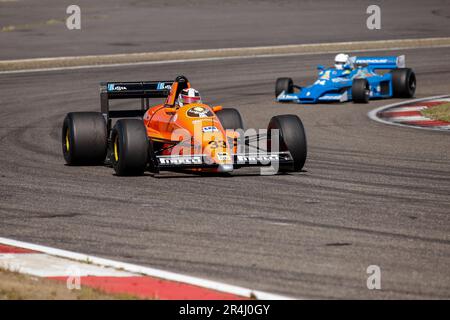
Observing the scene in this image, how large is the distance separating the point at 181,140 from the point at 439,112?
27.6 feet

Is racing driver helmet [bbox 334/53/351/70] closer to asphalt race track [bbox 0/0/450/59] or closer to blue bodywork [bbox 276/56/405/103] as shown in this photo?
blue bodywork [bbox 276/56/405/103]

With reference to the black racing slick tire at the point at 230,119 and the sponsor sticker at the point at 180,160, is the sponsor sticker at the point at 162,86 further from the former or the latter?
the sponsor sticker at the point at 180,160

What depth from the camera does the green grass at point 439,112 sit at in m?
19.8

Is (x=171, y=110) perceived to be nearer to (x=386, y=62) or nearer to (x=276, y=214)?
(x=276, y=214)

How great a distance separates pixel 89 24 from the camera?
166 feet

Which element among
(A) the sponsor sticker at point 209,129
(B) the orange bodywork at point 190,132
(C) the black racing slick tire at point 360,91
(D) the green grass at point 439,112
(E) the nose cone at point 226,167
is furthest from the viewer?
(C) the black racing slick tire at point 360,91

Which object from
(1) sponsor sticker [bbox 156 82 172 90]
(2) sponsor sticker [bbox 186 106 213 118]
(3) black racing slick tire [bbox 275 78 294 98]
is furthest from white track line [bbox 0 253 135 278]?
(3) black racing slick tire [bbox 275 78 294 98]

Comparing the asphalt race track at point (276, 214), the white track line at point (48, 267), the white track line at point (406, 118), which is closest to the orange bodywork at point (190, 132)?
the asphalt race track at point (276, 214)

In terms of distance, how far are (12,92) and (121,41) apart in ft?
54.0

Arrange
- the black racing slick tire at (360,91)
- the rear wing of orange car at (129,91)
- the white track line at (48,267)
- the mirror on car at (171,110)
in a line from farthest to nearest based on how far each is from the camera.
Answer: the black racing slick tire at (360,91) < the rear wing of orange car at (129,91) < the mirror on car at (171,110) < the white track line at (48,267)

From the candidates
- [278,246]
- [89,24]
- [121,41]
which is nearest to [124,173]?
[278,246]

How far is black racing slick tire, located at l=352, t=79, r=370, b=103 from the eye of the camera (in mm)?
22750

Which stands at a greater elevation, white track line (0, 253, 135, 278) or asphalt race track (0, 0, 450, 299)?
white track line (0, 253, 135, 278)

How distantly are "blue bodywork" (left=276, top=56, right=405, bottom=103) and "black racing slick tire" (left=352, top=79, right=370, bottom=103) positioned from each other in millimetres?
311
